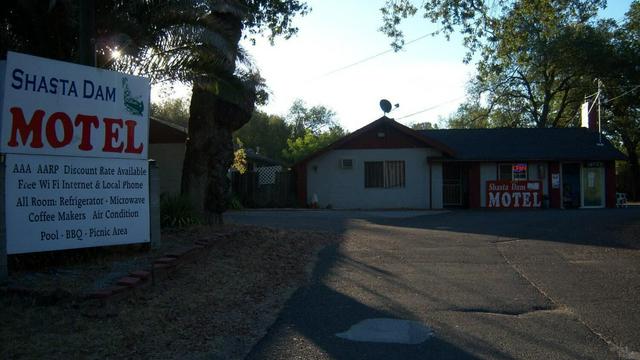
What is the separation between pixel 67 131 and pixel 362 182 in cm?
2074

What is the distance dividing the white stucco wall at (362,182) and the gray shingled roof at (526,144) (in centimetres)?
157

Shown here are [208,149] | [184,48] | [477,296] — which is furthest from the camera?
[208,149]

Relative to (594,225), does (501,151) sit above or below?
above

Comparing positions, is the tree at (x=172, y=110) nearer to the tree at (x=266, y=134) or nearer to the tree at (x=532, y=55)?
the tree at (x=266, y=134)

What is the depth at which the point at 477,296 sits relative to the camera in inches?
324

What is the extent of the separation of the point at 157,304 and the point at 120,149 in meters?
2.92

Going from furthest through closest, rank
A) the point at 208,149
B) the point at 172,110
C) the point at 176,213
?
the point at 172,110, the point at 208,149, the point at 176,213

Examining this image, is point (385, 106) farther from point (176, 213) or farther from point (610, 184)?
point (176, 213)

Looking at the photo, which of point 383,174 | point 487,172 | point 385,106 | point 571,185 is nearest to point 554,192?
point 571,185

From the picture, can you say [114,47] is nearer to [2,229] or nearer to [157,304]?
[2,229]

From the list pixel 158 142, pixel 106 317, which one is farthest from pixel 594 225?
pixel 158 142

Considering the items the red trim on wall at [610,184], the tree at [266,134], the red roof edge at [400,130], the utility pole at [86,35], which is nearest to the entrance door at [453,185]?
the red roof edge at [400,130]

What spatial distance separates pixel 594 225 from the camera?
53.1ft

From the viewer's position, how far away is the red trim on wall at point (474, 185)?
27833mm
